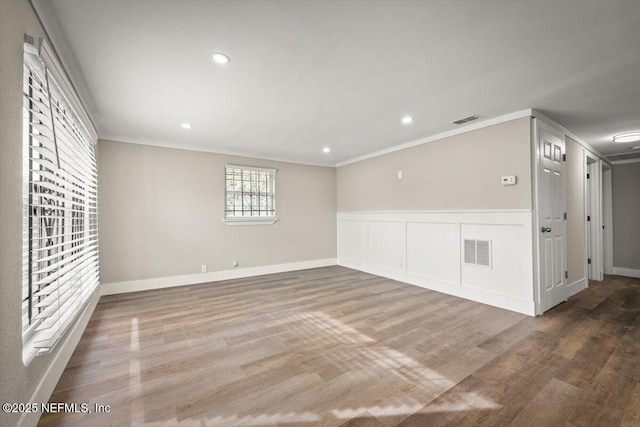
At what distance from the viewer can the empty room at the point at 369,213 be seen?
161 cm

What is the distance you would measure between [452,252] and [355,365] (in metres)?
2.62

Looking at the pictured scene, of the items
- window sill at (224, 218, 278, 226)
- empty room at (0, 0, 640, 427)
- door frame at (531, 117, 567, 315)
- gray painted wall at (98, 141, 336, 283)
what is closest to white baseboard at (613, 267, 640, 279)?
empty room at (0, 0, 640, 427)

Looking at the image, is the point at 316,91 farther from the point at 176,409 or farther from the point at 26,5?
the point at 176,409

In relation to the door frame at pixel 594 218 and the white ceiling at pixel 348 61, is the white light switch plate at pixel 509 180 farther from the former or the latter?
the door frame at pixel 594 218

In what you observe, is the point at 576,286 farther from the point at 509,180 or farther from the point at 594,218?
the point at 509,180

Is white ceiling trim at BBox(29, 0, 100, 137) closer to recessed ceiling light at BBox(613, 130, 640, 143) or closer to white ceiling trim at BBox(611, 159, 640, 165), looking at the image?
recessed ceiling light at BBox(613, 130, 640, 143)

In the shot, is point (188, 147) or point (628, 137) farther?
point (188, 147)

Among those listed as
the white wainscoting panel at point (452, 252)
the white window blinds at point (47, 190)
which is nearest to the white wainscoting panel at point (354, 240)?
the white wainscoting panel at point (452, 252)

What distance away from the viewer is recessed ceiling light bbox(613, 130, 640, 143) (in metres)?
3.79

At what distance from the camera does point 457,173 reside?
395 cm

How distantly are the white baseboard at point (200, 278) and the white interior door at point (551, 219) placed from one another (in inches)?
160

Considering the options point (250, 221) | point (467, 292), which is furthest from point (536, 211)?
point (250, 221)

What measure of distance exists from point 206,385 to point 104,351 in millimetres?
1209

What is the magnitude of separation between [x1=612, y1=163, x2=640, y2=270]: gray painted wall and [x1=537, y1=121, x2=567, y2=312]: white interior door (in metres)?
3.00
